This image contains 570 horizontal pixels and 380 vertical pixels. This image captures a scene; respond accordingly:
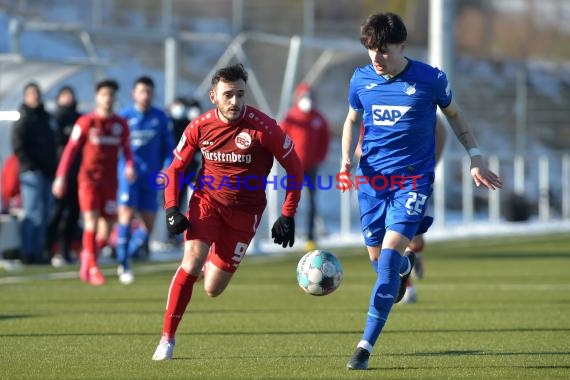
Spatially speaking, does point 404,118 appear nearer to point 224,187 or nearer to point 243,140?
point 243,140

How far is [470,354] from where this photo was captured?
8648 millimetres

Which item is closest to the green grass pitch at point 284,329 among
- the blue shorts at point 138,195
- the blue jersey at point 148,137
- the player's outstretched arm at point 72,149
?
the blue shorts at point 138,195

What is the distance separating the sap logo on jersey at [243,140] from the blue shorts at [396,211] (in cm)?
86

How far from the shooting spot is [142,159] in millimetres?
15531

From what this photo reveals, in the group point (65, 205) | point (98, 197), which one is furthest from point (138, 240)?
point (98, 197)

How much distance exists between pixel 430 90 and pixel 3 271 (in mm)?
9202

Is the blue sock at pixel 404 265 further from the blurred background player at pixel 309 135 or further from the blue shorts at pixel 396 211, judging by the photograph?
the blurred background player at pixel 309 135

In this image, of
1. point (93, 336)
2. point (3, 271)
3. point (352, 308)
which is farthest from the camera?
point (3, 271)

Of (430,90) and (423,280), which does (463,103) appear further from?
(430,90)

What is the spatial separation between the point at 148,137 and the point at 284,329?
573 centimetres

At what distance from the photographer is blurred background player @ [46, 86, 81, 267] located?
57.6 ft

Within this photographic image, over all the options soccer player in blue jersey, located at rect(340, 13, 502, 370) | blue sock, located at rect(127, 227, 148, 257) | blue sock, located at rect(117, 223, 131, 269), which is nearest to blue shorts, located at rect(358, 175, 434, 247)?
soccer player in blue jersey, located at rect(340, 13, 502, 370)

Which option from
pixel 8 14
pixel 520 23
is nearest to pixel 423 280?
pixel 8 14

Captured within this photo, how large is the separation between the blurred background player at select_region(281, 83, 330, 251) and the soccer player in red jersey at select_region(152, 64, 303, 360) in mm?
11515
